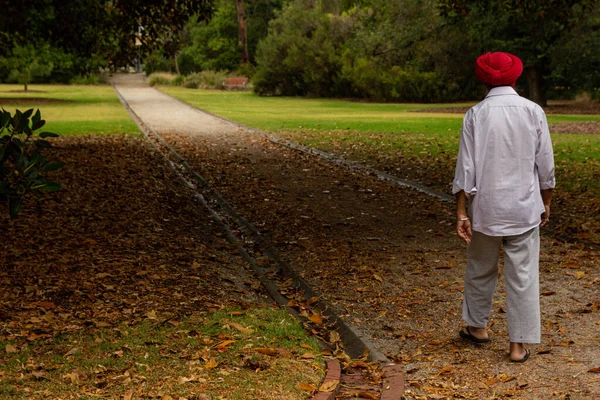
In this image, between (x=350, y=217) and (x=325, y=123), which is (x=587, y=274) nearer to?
(x=350, y=217)

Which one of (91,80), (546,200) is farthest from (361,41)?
(91,80)

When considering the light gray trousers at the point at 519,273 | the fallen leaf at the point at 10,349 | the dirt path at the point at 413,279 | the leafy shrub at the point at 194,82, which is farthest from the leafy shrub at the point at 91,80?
the light gray trousers at the point at 519,273

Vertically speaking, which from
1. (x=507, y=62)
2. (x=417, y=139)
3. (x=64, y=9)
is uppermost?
(x=64, y=9)

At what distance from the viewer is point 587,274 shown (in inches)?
278

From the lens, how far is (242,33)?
74688mm

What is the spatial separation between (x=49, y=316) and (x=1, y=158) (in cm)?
164

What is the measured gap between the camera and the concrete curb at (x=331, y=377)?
433 cm

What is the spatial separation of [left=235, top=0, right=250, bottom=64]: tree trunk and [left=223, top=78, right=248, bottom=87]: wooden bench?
29.2 feet

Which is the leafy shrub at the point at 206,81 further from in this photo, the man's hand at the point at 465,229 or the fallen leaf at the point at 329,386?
the fallen leaf at the point at 329,386

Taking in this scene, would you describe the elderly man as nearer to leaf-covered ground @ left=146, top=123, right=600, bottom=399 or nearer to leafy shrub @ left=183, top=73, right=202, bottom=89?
leaf-covered ground @ left=146, top=123, right=600, bottom=399

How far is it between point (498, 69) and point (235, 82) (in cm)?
6295

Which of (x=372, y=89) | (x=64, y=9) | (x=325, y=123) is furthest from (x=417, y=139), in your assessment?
(x=372, y=89)

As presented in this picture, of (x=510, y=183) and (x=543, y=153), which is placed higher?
(x=543, y=153)

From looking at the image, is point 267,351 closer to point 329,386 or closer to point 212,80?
point 329,386
